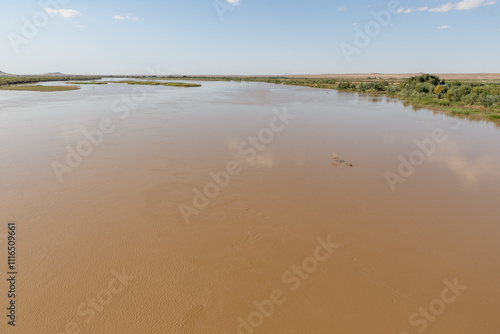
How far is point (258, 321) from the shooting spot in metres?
5.08

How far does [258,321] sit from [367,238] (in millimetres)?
4390

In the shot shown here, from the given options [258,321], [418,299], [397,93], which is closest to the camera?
[258,321]

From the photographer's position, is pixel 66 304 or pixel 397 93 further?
pixel 397 93

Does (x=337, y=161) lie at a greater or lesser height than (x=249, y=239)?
lesser

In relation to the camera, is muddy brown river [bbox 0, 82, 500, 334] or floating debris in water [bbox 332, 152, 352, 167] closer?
muddy brown river [bbox 0, 82, 500, 334]

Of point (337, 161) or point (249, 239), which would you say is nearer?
point (249, 239)

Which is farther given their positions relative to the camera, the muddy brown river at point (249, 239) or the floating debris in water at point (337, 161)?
the floating debris in water at point (337, 161)

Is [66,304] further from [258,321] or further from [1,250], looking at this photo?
[258,321]

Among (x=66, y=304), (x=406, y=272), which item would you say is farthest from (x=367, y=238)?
(x=66, y=304)

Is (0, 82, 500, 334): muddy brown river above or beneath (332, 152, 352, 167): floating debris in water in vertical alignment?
above

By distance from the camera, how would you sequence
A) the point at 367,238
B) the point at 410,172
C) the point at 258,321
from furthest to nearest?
the point at 410,172, the point at 367,238, the point at 258,321

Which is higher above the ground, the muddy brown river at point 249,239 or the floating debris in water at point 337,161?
the muddy brown river at point 249,239

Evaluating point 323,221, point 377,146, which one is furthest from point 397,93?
point 323,221

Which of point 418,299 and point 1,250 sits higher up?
point 1,250
